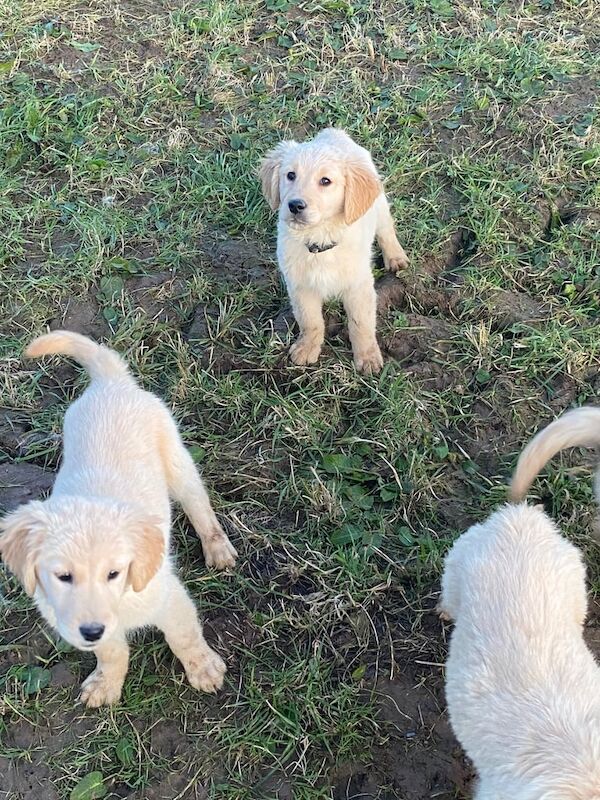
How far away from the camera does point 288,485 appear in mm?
3793

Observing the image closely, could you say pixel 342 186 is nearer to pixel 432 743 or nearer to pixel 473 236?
pixel 473 236

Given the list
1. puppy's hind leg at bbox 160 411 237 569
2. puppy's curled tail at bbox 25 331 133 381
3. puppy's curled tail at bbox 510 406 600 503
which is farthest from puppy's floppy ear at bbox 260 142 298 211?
puppy's curled tail at bbox 510 406 600 503

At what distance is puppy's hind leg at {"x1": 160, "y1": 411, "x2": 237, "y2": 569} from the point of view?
3.31m

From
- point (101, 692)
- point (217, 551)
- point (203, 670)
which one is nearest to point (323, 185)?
point (217, 551)

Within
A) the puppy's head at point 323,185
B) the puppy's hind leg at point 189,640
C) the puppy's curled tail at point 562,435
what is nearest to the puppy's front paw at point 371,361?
the puppy's head at point 323,185

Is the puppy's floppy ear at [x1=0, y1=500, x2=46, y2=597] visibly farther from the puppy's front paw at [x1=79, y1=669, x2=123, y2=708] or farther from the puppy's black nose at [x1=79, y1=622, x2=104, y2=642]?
the puppy's front paw at [x1=79, y1=669, x2=123, y2=708]

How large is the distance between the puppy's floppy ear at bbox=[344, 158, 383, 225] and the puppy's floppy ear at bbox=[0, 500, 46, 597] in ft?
6.77

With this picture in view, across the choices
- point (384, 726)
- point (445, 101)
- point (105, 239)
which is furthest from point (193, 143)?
point (384, 726)

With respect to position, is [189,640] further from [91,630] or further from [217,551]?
[91,630]

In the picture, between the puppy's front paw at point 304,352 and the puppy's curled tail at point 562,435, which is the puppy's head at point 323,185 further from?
the puppy's curled tail at point 562,435

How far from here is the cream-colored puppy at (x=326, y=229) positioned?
3656 millimetres

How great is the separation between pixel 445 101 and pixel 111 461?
13.2 ft


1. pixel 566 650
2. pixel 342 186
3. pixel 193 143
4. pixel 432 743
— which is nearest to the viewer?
pixel 566 650

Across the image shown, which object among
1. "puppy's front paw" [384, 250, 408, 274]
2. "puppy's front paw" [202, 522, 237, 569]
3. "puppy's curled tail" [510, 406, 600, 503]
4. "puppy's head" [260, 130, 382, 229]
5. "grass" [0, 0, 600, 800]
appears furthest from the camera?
"puppy's front paw" [384, 250, 408, 274]
